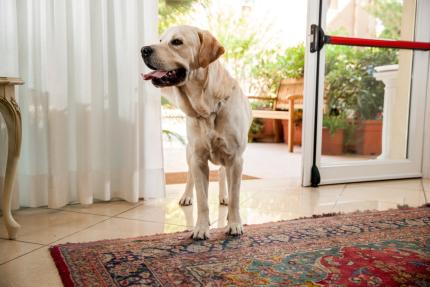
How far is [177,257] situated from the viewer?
149 centimetres

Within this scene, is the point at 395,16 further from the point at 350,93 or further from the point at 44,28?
the point at 44,28

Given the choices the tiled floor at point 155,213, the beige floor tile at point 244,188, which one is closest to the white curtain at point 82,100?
the tiled floor at point 155,213

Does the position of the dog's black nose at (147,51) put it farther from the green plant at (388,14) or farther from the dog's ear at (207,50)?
the green plant at (388,14)

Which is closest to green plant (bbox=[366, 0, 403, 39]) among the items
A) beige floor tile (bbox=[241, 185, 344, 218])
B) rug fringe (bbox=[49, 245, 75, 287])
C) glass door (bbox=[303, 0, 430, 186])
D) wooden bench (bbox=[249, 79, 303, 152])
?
glass door (bbox=[303, 0, 430, 186])

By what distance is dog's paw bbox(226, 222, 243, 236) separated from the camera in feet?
5.72

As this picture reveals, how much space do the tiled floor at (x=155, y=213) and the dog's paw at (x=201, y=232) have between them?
209 millimetres

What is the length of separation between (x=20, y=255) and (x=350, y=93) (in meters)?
2.51

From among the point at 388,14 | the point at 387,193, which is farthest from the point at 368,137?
the point at 388,14

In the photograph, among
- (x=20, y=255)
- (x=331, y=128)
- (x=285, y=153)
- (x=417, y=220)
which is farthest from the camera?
(x=285, y=153)

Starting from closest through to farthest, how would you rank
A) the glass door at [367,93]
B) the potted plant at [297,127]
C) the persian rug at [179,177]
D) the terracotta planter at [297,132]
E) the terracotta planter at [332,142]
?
the glass door at [367,93]
the terracotta planter at [332,142]
the persian rug at [179,177]
the potted plant at [297,127]
the terracotta planter at [297,132]

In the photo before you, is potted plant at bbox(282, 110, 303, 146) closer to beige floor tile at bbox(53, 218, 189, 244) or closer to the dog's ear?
beige floor tile at bbox(53, 218, 189, 244)

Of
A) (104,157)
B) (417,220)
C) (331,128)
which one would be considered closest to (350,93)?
(331,128)

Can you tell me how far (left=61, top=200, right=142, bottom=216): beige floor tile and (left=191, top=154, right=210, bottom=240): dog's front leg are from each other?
2.03ft

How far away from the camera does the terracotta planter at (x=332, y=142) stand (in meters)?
2.98
